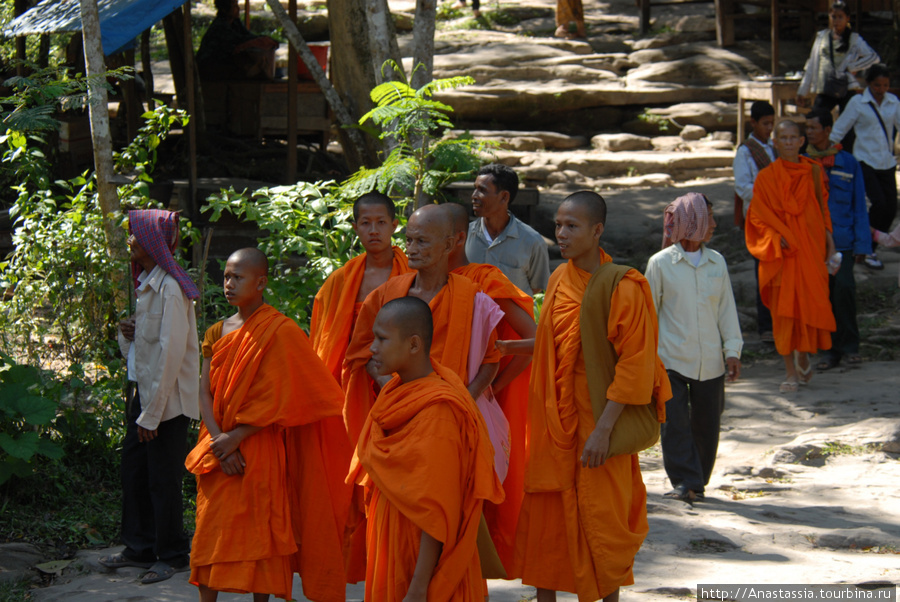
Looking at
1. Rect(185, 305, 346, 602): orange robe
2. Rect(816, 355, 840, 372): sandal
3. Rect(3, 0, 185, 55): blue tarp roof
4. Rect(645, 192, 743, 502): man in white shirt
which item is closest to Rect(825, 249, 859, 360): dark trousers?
Rect(816, 355, 840, 372): sandal

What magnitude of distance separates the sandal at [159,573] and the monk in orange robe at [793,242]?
4.94m

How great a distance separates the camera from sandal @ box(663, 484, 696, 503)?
5160 millimetres

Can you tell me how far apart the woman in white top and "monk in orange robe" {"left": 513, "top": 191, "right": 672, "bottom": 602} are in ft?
26.6

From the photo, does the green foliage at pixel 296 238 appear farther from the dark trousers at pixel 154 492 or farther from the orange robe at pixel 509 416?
the orange robe at pixel 509 416

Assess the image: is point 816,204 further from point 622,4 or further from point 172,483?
point 622,4

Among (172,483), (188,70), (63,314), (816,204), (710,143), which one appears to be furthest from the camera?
(710,143)

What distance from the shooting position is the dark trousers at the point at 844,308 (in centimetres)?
766

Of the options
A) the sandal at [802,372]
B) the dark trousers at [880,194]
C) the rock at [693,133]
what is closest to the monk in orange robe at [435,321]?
the sandal at [802,372]

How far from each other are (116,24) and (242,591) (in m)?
5.67

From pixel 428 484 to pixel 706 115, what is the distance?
12780 millimetres

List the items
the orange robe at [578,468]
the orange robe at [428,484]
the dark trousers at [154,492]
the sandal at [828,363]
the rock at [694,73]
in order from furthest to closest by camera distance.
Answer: the rock at [694,73]
the sandal at [828,363]
the dark trousers at [154,492]
the orange robe at [578,468]
the orange robe at [428,484]

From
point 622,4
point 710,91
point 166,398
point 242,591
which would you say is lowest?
point 242,591

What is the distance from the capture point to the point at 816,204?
23.6 feet

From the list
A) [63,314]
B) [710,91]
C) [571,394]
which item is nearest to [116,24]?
[63,314]
